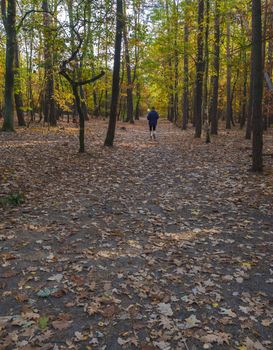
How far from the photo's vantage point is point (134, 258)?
5930mm

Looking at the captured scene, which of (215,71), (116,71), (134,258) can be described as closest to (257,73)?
(116,71)

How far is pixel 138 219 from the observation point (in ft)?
25.5

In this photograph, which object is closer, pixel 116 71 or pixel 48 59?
pixel 48 59

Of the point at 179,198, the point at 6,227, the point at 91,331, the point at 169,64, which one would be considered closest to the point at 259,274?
the point at 91,331

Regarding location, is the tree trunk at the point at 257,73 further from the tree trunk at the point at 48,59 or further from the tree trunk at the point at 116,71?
the tree trunk at the point at 48,59

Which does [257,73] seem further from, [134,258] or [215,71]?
[215,71]

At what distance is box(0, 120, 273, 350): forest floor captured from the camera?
4.15 metres

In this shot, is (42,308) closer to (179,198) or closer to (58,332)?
(58,332)

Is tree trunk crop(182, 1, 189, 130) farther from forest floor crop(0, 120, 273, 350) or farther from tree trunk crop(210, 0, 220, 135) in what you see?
forest floor crop(0, 120, 273, 350)

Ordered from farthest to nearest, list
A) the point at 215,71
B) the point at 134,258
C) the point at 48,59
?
the point at 215,71
the point at 48,59
the point at 134,258

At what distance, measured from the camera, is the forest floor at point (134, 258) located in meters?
4.15

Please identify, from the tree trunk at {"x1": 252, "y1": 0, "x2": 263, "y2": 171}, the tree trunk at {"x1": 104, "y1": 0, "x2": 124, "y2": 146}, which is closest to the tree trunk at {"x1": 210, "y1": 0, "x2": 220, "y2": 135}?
the tree trunk at {"x1": 104, "y1": 0, "x2": 124, "y2": 146}

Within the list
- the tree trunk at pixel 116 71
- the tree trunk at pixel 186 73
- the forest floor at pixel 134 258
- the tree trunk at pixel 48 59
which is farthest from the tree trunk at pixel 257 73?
the tree trunk at pixel 186 73

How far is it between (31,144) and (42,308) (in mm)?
11486
